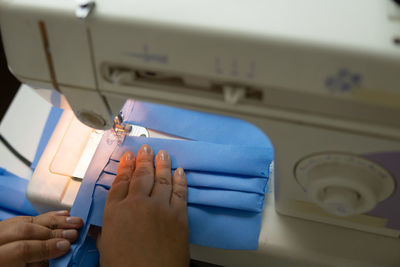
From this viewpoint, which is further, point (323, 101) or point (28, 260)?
point (28, 260)

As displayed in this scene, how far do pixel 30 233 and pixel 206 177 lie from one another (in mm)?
332

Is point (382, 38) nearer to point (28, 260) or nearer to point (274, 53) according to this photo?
point (274, 53)

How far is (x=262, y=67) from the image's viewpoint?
0.38 m

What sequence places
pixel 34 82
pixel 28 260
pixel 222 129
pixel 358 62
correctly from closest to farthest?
pixel 358 62 < pixel 34 82 < pixel 28 260 < pixel 222 129

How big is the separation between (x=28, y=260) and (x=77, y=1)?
47 cm

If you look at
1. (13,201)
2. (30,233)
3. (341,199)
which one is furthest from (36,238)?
(341,199)

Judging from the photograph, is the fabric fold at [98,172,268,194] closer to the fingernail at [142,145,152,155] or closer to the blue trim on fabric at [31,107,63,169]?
the fingernail at [142,145,152,155]

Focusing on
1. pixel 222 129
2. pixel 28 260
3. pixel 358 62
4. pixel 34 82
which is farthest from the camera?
pixel 222 129

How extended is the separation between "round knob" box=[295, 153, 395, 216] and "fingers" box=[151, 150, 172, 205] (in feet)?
0.82

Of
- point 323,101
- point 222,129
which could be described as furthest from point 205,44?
point 222,129

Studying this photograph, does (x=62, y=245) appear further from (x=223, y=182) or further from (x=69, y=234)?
(x=223, y=182)

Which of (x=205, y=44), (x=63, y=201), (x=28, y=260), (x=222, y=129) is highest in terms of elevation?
(x=222, y=129)

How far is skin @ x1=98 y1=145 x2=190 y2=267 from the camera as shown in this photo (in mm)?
620

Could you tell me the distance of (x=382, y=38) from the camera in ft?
1.17
